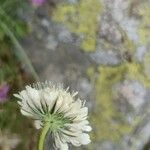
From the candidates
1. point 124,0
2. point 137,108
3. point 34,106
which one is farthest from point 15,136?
point 34,106

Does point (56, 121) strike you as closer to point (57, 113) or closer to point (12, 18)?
point (57, 113)

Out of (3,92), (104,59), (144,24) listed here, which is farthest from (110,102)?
(3,92)

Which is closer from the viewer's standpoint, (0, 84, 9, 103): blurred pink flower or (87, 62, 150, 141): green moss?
(0, 84, 9, 103): blurred pink flower

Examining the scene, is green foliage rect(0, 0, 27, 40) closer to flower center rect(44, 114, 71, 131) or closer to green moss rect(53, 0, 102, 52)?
green moss rect(53, 0, 102, 52)

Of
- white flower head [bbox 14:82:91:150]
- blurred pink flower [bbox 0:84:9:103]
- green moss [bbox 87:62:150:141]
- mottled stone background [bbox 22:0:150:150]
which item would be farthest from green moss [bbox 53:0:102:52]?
white flower head [bbox 14:82:91:150]

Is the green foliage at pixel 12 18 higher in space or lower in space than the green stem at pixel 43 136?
higher

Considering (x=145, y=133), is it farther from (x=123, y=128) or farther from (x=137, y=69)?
(x=137, y=69)

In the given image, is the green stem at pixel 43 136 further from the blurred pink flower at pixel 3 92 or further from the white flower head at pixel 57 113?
the blurred pink flower at pixel 3 92

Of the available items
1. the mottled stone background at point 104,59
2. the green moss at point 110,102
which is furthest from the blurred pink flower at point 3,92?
the green moss at point 110,102
